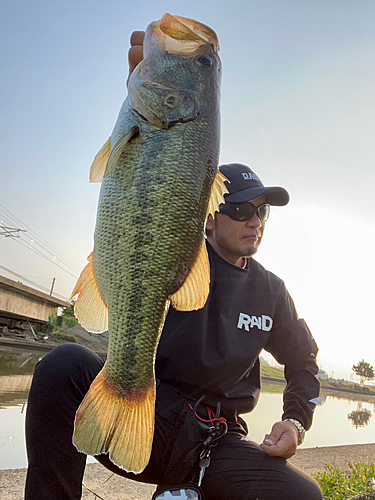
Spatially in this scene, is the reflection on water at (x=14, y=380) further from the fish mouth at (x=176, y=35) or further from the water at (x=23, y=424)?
the fish mouth at (x=176, y=35)

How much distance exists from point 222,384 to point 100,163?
157 cm

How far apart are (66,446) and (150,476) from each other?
57cm

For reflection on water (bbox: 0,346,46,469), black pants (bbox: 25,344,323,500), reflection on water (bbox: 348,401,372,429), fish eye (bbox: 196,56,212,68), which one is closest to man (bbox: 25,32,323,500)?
black pants (bbox: 25,344,323,500)

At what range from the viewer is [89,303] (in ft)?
4.75

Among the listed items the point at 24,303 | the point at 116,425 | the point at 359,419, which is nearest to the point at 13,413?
the point at 116,425

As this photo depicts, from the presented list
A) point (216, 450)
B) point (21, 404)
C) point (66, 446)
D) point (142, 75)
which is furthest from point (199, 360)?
point (21, 404)

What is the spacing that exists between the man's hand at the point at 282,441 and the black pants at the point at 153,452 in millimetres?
48

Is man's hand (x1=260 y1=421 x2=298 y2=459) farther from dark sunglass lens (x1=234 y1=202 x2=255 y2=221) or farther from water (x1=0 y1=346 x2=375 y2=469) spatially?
water (x1=0 y1=346 x2=375 y2=469)

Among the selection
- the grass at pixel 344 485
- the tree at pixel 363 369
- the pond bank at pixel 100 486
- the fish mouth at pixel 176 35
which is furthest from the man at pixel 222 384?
the tree at pixel 363 369

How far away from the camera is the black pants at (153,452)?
177 centimetres

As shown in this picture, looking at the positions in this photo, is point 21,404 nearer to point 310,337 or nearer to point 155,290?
point 310,337

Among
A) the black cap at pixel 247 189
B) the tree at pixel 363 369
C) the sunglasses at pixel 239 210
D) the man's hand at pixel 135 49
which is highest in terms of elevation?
the man's hand at pixel 135 49

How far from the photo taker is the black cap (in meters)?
2.81

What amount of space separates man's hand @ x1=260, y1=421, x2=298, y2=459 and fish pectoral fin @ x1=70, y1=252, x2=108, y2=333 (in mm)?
1391
